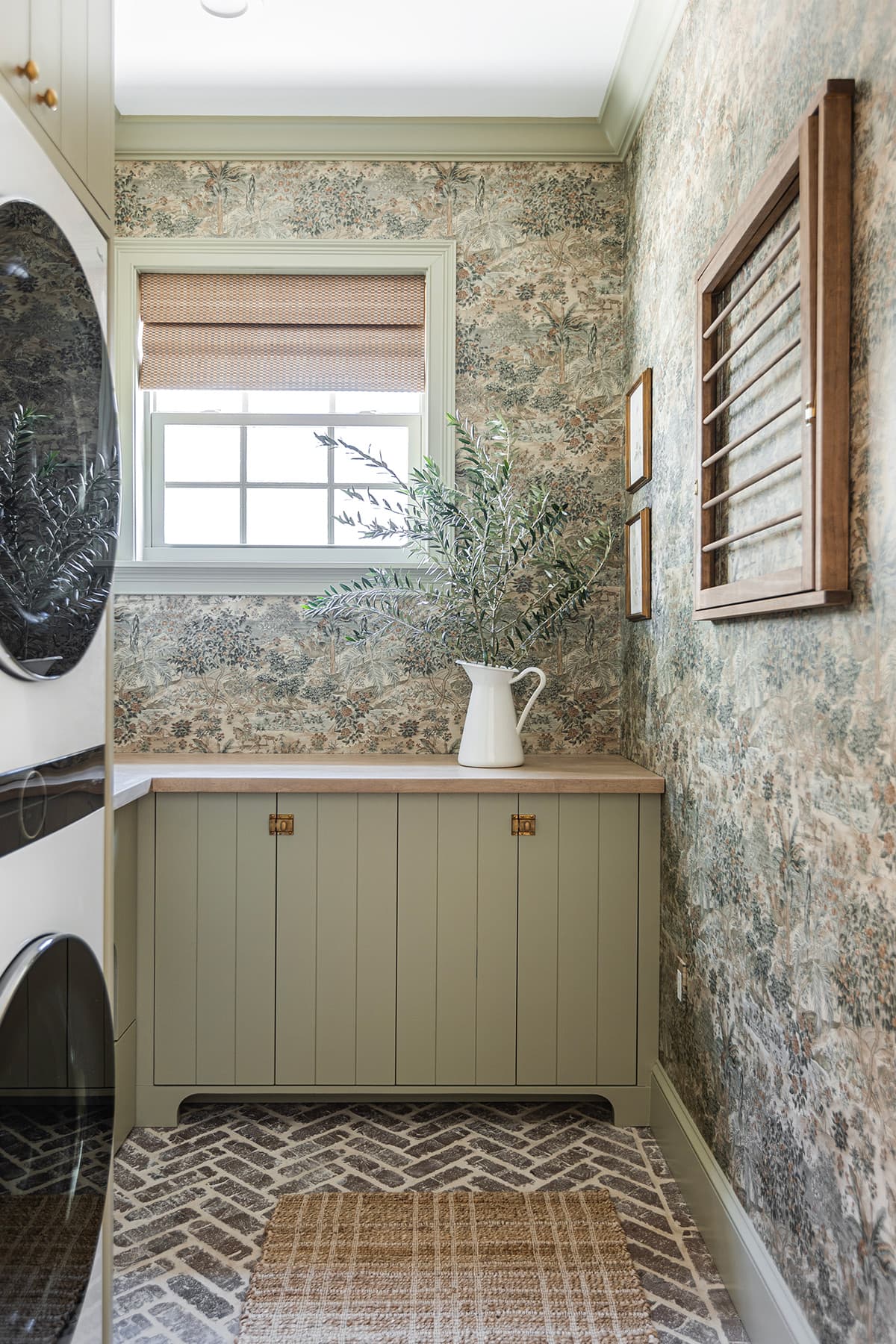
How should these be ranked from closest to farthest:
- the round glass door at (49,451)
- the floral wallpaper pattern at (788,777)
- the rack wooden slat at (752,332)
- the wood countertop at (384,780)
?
the round glass door at (49,451), the floral wallpaper pattern at (788,777), the rack wooden slat at (752,332), the wood countertop at (384,780)

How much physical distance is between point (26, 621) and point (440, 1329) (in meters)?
1.38

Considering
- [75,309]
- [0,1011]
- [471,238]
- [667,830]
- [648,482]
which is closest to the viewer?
[0,1011]

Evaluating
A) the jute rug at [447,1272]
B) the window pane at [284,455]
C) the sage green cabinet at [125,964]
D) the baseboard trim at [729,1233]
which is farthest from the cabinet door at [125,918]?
the baseboard trim at [729,1233]

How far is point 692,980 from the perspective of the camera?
2.03 m

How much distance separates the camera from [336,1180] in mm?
2070

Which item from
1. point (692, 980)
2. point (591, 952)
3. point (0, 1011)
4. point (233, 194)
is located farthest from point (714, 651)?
point (233, 194)

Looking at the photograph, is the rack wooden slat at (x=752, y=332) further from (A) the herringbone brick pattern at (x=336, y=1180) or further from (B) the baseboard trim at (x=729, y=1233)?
(A) the herringbone brick pattern at (x=336, y=1180)

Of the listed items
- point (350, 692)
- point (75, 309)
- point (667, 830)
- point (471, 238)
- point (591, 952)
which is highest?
point (471, 238)

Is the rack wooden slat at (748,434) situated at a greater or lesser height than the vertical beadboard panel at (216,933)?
greater

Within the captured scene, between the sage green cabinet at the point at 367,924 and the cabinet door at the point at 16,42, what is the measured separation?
5.25 ft

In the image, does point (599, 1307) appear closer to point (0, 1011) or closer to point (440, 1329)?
point (440, 1329)

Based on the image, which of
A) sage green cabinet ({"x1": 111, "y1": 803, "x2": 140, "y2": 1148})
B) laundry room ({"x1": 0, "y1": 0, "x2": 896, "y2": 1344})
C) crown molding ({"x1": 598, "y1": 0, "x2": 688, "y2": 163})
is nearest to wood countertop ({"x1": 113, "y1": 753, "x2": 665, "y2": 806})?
laundry room ({"x1": 0, "y1": 0, "x2": 896, "y2": 1344})

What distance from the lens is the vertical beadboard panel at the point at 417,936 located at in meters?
2.32

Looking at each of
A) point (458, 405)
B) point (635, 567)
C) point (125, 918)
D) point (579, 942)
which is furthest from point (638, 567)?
point (125, 918)
